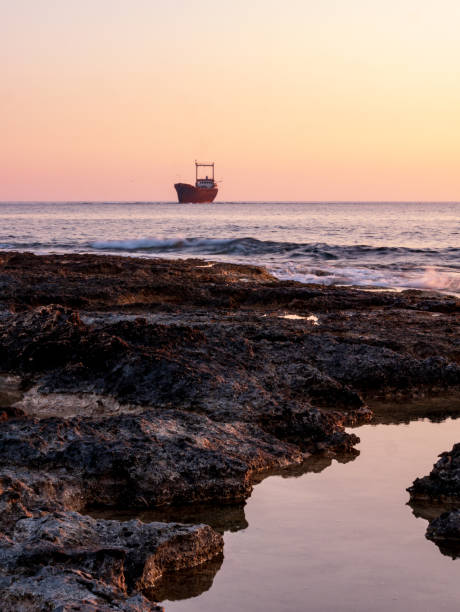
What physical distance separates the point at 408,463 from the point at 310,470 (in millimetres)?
661

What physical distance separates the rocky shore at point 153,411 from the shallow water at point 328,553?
180 mm

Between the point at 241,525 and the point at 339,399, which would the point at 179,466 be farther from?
the point at 339,399

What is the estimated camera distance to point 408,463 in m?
4.96

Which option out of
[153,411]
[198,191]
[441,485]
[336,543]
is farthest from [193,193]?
[336,543]

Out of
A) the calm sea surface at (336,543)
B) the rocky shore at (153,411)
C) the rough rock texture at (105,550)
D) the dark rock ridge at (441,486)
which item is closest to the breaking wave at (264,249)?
the rocky shore at (153,411)

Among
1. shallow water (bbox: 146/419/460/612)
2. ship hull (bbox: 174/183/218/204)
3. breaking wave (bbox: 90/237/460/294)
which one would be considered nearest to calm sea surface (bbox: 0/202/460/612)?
shallow water (bbox: 146/419/460/612)

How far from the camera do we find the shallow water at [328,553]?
3.18 m

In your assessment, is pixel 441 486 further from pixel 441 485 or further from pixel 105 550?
pixel 105 550

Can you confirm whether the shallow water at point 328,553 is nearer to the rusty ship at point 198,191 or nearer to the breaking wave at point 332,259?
the breaking wave at point 332,259

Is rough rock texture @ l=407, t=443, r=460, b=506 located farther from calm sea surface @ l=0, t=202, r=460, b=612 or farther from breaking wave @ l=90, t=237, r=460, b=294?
breaking wave @ l=90, t=237, r=460, b=294

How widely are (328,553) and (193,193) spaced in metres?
118

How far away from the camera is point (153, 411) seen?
513 centimetres

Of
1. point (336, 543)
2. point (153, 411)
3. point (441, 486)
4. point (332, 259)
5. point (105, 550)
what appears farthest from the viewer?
point (332, 259)

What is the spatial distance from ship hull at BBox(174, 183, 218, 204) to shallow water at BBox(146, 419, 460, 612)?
11441cm
